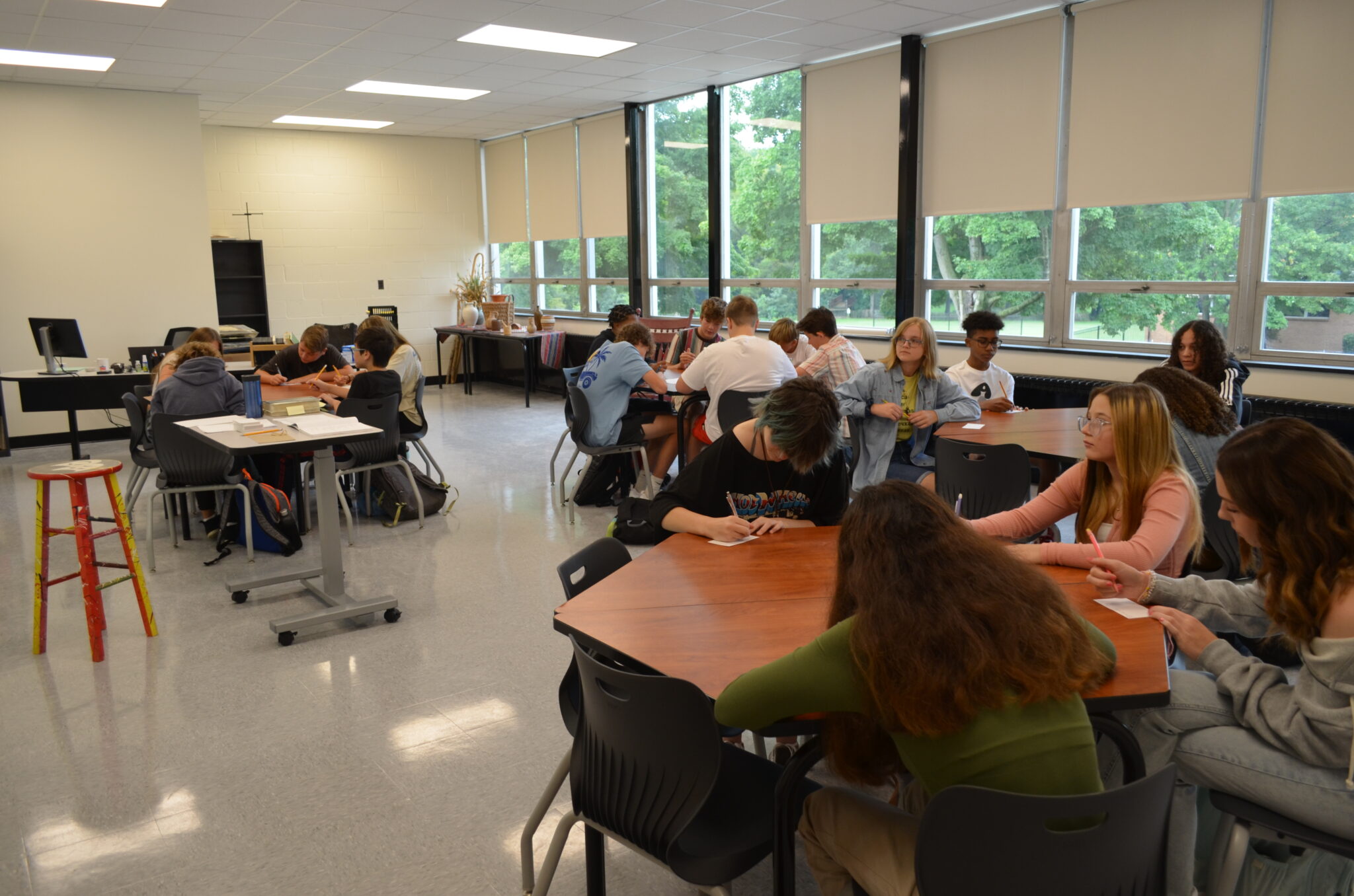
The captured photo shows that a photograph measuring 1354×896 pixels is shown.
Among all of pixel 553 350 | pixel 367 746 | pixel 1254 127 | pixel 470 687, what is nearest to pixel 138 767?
pixel 367 746

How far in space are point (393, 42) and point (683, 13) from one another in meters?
2.12

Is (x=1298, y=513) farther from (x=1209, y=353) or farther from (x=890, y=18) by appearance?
(x=890, y=18)

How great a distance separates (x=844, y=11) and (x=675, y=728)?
542cm

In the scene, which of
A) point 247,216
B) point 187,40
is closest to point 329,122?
point 247,216

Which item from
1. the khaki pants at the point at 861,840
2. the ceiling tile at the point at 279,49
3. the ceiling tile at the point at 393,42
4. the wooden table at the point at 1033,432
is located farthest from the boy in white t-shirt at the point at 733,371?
the ceiling tile at the point at 279,49

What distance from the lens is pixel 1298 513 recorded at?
5.36 ft

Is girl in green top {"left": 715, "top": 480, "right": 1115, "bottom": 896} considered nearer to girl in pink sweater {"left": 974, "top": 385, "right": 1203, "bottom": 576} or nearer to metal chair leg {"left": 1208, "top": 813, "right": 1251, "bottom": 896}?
metal chair leg {"left": 1208, "top": 813, "right": 1251, "bottom": 896}

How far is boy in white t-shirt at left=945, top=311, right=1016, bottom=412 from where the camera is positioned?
470 cm

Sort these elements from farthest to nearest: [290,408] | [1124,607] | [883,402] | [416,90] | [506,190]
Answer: [506,190]
[416,90]
[290,408]
[883,402]
[1124,607]

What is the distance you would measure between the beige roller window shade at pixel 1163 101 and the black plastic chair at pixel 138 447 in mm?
5600

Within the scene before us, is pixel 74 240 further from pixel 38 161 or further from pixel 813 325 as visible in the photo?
pixel 813 325

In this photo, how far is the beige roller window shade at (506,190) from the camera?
11.3 metres

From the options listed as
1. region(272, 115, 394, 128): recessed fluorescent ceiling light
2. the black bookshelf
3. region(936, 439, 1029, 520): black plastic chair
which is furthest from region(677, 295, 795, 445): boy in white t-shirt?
the black bookshelf

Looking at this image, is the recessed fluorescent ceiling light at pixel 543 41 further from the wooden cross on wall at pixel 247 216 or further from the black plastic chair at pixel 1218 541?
the black plastic chair at pixel 1218 541
